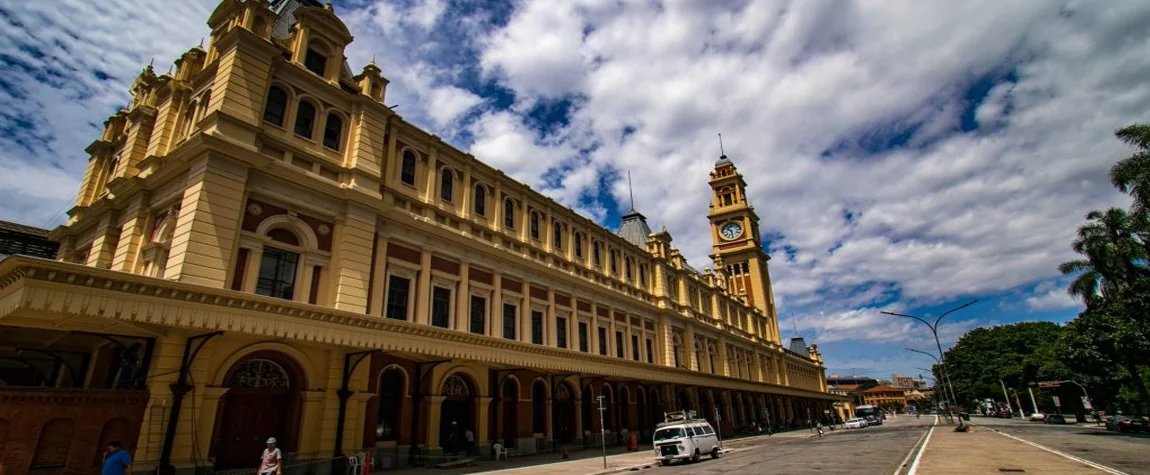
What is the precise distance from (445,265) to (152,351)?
1024 centimetres

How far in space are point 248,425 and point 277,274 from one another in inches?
174

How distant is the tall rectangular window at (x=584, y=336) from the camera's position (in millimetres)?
30141

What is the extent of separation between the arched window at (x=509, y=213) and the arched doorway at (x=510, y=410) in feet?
25.0

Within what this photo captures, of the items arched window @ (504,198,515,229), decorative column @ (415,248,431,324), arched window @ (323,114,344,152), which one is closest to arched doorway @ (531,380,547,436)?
decorative column @ (415,248,431,324)

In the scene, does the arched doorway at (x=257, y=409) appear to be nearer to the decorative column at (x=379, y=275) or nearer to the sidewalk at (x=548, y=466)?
the decorative column at (x=379, y=275)

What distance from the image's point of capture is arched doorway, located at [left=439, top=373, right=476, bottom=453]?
2092 centimetres

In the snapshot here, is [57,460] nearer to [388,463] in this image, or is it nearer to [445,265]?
[388,463]

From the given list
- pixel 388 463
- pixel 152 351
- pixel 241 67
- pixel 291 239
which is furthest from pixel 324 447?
pixel 241 67

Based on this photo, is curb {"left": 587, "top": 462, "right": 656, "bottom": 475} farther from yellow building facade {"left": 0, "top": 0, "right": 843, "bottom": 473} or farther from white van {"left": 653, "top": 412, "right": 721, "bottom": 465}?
yellow building facade {"left": 0, "top": 0, "right": 843, "bottom": 473}

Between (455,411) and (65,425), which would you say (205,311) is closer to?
(65,425)

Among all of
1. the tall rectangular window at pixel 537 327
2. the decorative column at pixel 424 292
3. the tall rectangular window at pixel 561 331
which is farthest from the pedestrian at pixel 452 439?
the tall rectangular window at pixel 561 331

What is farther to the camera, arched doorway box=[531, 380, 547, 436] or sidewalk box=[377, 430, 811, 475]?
arched doorway box=[531, 380, 547, 436]

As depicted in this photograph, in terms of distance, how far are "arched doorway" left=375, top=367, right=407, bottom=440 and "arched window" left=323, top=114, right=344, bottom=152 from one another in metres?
8.41

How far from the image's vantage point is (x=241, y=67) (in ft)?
56.4
